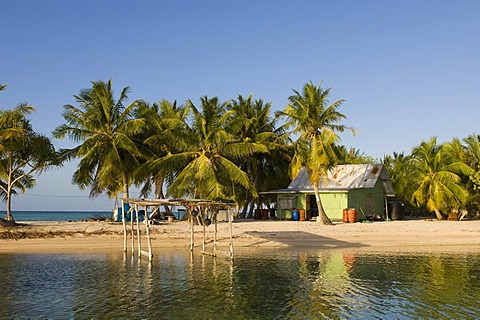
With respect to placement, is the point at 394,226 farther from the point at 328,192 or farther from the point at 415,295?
the point at 415,295

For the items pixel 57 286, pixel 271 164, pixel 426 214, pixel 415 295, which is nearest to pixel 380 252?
pixel 415 295

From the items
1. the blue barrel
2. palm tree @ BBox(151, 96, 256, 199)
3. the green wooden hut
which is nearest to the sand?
palm tree @ BBox(151, 96, 256, 199)

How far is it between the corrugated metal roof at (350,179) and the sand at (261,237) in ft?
21.8

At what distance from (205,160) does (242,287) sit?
18.5 metres

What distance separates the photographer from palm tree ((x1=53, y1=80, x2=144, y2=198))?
108 feet

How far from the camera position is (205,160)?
3328 cm

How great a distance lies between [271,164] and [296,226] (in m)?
13.1

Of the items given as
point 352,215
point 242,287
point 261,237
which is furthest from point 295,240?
point 242,287

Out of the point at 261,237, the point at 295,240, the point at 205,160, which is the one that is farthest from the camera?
the point at 205,160

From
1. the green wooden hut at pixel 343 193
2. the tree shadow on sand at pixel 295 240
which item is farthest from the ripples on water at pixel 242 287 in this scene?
the green wooden hut at pixel 343 193

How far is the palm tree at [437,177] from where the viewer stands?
37.7 meters

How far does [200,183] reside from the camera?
32969 mm

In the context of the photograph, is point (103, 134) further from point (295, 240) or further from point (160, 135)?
point (295, 240)

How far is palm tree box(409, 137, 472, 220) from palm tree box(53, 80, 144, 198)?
73.3 feet
